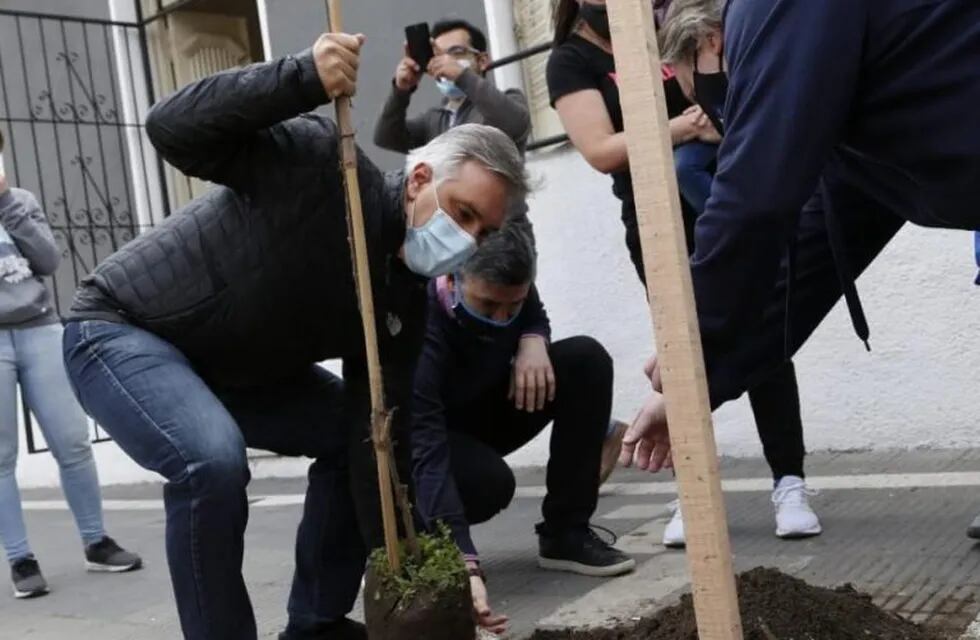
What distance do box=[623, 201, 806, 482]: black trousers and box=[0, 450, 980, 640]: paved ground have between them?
0.25 metres

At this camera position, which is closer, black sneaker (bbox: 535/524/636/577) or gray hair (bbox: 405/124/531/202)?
gray hair (bbox: 405/124/531/202)

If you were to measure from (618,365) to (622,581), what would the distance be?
86.1 inches

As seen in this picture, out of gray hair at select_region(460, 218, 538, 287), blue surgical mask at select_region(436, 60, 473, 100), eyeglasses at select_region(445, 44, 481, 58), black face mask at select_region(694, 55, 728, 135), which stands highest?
eyeglasses at select_region(445, 44, 481, 58)

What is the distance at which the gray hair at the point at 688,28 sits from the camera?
118 inches

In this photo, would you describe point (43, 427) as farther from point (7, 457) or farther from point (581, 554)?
point (581, 554)

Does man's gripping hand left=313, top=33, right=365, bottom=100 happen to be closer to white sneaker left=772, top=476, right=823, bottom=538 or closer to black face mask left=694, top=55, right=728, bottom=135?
black face mask left=694, top=55, right=728, bottom=135

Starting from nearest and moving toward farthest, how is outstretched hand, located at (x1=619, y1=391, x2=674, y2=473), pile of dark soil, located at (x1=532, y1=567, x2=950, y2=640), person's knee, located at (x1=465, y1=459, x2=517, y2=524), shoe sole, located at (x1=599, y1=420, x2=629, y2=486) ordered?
outstretched hand, located at (x1=619, y1=391, x2=674, y2=473) → pile of dark soil, located at (x1=532, y1=567, x2=950, y2=640) → person's knee, located at (x1=465, y1=459, x2=517, y2=524) → shoe sole, located at (x1=599, y1=420, x2=629, y2=486)

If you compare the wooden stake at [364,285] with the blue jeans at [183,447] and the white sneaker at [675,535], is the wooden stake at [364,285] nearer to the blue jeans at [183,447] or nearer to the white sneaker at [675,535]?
the blue jeans at [183,447]

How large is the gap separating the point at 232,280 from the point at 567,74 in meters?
1.55

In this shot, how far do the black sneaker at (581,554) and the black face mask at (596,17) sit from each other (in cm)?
156

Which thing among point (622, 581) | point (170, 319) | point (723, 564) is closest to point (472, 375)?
point (622, 581)

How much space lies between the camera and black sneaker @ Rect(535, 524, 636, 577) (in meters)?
3.77

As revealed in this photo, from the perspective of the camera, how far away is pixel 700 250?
6.54ft

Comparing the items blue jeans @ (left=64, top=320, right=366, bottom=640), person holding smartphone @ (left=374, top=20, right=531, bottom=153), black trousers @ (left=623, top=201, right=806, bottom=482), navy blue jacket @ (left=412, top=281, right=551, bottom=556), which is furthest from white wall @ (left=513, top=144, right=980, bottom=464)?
blue jeans @ (left=64, top=320, right=366, bottom=640)
